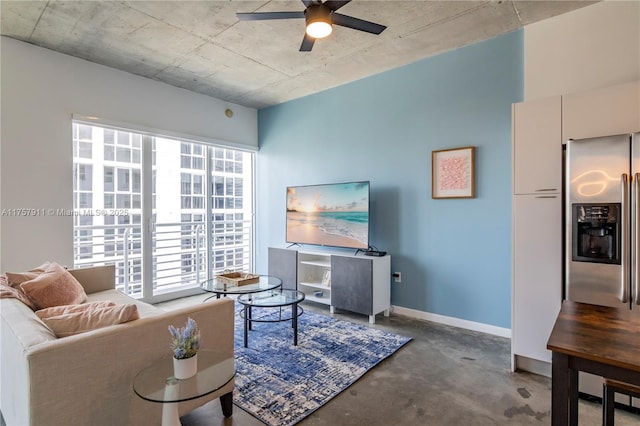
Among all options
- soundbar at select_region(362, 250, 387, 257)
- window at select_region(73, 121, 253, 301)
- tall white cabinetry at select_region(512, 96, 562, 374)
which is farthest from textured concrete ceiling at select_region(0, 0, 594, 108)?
soundbar at select_region(362, 250, 387, 257)

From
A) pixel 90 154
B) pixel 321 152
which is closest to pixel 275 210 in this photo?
pixel 321 152

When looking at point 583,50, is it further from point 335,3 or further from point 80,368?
point 80,368

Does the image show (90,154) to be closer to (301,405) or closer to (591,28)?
(301,405)

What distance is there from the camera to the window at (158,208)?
3879 millimetres

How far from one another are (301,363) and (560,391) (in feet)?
6.05

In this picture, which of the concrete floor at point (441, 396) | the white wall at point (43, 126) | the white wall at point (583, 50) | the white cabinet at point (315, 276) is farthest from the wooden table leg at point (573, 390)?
the white wall at point (43, 126)

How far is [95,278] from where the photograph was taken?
3156 mm

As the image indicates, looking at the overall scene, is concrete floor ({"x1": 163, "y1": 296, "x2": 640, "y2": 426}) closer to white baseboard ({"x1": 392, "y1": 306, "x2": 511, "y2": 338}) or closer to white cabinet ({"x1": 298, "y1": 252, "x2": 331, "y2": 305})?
white baseboard ({"x1": 392, "y1": 306, "x2": 511, "y2": 338})

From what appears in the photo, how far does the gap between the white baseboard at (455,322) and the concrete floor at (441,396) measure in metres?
0.23

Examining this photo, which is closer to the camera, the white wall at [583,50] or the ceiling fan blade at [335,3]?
the ceiling fan blade at [335,3]

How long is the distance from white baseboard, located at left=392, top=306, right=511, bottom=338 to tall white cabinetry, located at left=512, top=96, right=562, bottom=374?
697 millimetres

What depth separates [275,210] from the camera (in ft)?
17.3

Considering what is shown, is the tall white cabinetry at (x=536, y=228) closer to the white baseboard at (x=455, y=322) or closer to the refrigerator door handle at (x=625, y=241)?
the refrigerator door handle at (x=625, y=241)

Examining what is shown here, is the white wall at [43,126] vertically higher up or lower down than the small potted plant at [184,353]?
higher up
